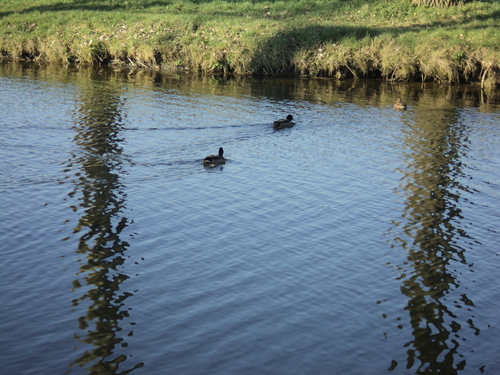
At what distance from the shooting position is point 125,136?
67.2 feet

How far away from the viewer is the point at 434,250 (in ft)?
43.3

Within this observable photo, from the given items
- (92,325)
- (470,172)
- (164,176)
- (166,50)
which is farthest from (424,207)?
Result: (166,50)

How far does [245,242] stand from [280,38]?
22.4 metres

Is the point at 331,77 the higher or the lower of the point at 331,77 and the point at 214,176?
the higher

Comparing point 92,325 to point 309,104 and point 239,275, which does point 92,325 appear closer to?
point 239,275

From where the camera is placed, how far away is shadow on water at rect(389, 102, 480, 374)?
959 centimetres

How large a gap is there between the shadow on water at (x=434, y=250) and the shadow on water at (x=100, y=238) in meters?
4.04

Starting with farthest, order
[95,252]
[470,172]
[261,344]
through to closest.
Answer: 1. [470,172]
2. [95,252]
3. [261,344]

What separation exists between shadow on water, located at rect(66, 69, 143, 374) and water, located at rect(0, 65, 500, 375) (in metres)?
0.04

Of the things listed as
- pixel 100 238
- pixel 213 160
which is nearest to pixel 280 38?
pixel 213 160

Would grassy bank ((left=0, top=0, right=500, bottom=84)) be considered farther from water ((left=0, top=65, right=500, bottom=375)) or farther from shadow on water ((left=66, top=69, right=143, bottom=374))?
shadow on water ((left=66, top=69, right=143, bottom=374))

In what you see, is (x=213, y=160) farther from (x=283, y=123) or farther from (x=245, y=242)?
(x=283, y=123)

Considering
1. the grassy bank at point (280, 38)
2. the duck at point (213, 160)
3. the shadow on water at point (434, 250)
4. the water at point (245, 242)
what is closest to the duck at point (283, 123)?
the water at point (245, 242)

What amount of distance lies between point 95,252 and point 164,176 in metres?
4.90
